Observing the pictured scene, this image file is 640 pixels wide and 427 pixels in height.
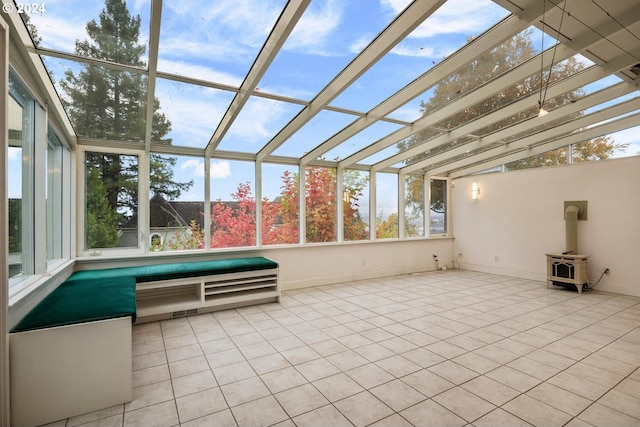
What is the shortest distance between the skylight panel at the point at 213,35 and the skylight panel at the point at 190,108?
26 cm

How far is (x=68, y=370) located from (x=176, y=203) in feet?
9.77

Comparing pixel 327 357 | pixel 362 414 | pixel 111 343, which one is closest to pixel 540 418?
pixel 362 414

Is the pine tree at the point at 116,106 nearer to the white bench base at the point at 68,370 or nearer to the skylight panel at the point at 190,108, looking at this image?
the skylight panel at the point at 190,108

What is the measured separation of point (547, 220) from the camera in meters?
5.98

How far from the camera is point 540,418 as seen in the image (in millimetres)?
2008

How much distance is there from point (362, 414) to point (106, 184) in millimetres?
4322

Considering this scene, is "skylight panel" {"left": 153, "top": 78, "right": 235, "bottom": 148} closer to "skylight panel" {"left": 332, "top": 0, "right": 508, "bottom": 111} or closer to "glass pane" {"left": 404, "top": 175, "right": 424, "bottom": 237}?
"skylight panel" {"left": 332, "top": 0, "right": 508, "bottom": 111}

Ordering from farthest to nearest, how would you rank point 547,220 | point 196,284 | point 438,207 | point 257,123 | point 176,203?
point 438,207
point 547,220
point 176,203
point 196,284
point 257,123

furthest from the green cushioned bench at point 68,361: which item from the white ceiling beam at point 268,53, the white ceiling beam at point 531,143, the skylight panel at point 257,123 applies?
the white ceiling beam at point 531,143

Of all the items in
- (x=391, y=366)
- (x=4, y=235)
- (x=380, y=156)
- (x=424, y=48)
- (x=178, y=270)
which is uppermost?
(x=424, y=48)

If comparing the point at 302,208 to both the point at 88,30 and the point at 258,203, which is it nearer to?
the point at 258,203

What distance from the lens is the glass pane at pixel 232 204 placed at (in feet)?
16.7

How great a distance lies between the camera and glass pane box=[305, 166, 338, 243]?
19.6 ft

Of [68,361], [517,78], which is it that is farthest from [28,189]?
[517,78]
